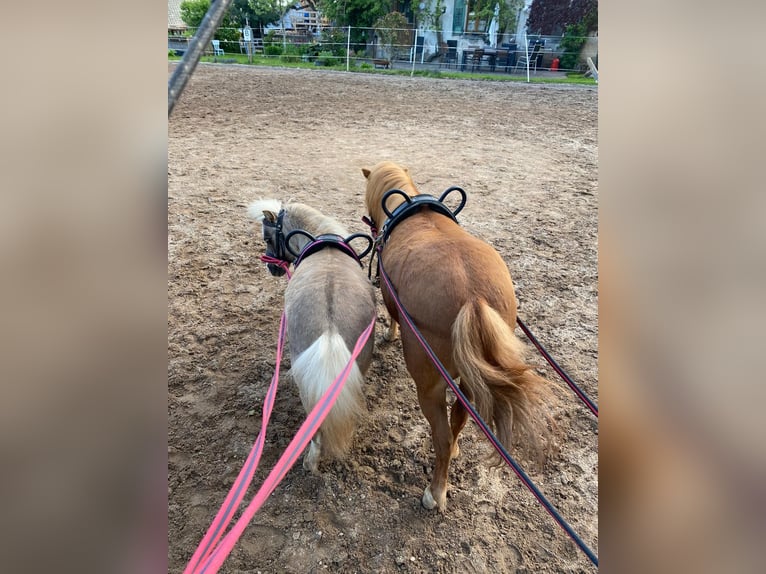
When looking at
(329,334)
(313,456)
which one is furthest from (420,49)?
(313,456)

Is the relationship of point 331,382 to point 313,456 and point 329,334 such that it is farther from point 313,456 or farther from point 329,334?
point 313,456

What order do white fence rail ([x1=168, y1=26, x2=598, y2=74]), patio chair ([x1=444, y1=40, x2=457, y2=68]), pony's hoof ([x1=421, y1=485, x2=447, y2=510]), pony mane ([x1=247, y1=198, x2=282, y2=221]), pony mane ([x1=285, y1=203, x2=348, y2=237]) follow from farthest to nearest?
patio chair ([x1=444, y1=40, x2=457, y2=68]) → white fence rail ([x1=168, y1=26, x2=598, y2=74]) → pony mane ([x1=247, y1=198, x2=282, y2=221]) → pony mane ([x1=285, y1=203, x2=348, y2=237]) → pony's hoof ([x1=421, y1=485, x2=447, y2=510])

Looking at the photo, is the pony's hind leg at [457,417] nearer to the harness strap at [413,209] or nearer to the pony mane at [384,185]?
the harness strap at [413,209]

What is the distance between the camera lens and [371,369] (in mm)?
3340

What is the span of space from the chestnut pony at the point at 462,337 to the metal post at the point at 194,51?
1444 millimetres

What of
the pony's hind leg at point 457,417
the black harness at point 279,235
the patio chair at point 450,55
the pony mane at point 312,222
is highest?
the patio chair at point 450,55

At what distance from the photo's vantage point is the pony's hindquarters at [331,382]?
80.3 inches

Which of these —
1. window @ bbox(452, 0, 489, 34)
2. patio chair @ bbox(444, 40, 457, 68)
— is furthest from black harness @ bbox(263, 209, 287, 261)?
window @ bbox(452, 0, 489, 34)

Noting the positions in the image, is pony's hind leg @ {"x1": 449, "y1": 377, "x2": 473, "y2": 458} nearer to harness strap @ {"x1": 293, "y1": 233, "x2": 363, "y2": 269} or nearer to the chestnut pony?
the chestnut pony

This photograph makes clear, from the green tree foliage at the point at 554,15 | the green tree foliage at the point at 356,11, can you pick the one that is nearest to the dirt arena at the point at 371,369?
the green tree foliage at the point at 554,15

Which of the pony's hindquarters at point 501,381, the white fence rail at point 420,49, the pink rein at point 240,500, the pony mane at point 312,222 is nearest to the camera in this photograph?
the pink rein at point 240,500

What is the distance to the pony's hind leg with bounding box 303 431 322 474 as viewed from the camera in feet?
8.05
